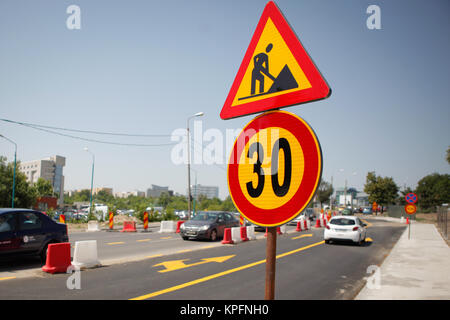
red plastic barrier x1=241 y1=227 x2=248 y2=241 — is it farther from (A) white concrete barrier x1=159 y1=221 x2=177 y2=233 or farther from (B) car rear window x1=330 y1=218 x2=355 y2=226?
(A) white concrete barrier x1=159 y1=221 x2=177 y2=233

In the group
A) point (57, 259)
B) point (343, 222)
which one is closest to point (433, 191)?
point (343, 222)

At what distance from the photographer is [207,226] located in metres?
16.6

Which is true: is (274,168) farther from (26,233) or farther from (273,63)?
(26,233)

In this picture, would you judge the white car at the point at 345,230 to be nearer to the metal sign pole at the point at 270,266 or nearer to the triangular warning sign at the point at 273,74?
the triangular warning sign at the point at 273,74

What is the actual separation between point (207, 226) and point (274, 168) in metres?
14.9

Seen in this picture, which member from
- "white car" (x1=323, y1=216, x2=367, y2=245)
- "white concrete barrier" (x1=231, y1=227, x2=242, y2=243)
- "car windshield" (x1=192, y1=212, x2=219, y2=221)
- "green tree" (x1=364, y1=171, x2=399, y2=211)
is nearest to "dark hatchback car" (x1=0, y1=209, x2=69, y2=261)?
"white concrete barrier" (x1=231, y1=227, x2=242, y2=243)

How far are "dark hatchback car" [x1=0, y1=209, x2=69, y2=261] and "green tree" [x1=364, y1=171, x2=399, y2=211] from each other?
67.1 m

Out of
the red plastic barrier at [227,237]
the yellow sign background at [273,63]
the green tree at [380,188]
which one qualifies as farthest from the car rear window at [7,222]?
the green tree at [380,188]

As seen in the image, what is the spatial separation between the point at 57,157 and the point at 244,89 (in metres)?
153

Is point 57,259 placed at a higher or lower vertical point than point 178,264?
higher

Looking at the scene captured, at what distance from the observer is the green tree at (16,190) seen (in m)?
44.5

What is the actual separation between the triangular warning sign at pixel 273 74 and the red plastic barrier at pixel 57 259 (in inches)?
296
